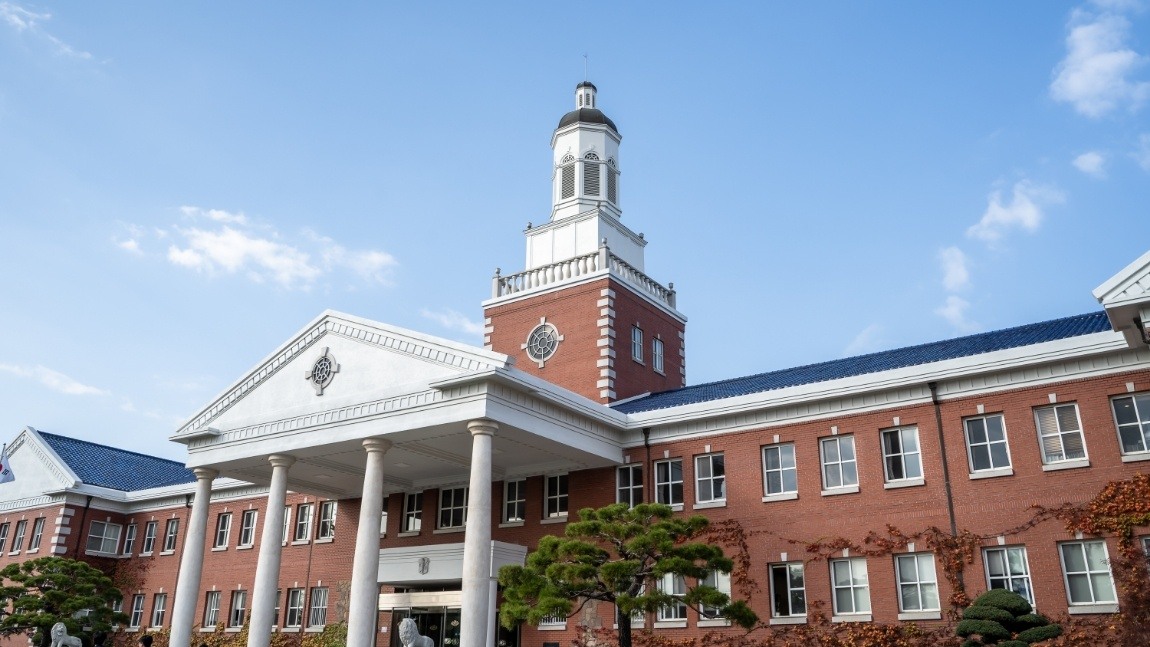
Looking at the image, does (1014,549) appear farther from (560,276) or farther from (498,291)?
(498,291)

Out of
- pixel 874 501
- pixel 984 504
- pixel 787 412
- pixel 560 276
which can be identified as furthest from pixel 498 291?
pixel 984 504

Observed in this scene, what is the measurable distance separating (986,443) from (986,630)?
5521 mm

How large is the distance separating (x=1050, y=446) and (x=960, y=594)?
4.19 metres

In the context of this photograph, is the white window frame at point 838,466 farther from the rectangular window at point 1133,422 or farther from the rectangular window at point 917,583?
the rectangular window at point 1133,422

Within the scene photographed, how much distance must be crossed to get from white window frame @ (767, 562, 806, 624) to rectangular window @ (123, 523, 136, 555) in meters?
31.9

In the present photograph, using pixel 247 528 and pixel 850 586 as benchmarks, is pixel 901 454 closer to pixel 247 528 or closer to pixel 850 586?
pixel 850 586

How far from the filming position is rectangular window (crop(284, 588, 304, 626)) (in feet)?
122

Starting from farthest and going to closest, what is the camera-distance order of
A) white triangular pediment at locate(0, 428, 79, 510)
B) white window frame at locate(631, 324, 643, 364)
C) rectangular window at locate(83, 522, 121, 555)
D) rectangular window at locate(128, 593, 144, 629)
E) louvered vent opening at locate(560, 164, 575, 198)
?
white triangular pediment at locate(0, 428, 79, 510), rectangular window at locate(83, 522, 121, 555), rectangular window at locate(128, 593, 144, 629), louvered vent opening at locate(560, 164, 575, 198), white window frame at locate(631, 324, 643, 364)

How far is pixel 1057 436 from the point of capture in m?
23.4

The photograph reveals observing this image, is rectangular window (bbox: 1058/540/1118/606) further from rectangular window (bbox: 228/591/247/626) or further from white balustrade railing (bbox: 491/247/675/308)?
rectangular window (bbox: 228/591/247/626)

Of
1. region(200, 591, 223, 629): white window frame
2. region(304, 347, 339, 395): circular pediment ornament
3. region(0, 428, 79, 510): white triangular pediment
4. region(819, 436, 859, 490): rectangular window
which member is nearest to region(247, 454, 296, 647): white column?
region(304, 347, 339, 395): circular pediment ornament

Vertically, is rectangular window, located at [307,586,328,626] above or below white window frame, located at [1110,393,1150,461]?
below

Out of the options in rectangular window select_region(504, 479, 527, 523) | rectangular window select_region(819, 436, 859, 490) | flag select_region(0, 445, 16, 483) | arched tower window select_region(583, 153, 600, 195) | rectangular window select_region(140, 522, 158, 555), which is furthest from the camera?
rectangular window select_region(140, 522, 158, 555)

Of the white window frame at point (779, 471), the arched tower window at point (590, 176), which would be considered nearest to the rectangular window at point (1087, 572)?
the white window frame at point (779, 471)
